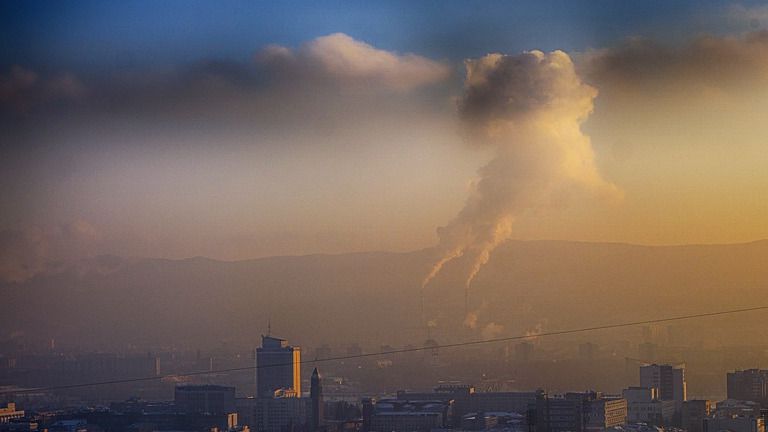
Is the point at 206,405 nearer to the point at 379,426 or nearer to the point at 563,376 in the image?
the point at 379,426

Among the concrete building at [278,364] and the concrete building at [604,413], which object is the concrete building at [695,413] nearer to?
the concrete building at [604,413]

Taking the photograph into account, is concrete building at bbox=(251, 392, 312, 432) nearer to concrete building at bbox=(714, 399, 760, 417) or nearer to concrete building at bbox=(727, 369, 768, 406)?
concrete building at bbox=(714, 399, 760, 417)

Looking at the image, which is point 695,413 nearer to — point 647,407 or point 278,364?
point 647,407

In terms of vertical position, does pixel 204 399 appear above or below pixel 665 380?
below

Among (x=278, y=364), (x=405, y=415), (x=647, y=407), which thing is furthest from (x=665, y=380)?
(x=278, y=364)

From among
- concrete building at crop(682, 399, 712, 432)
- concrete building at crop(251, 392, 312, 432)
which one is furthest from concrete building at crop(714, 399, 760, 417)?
concrete building at crop(251, 392, 312, 432)

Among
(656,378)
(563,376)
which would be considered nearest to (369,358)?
(563,376)

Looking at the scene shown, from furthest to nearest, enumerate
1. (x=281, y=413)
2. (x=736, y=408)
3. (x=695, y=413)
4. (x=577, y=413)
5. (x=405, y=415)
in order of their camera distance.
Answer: (x=281, y=413)
(x=405, y=415)
(x=695, y=413)
(x=736, y=408)
(x=577, y=413)

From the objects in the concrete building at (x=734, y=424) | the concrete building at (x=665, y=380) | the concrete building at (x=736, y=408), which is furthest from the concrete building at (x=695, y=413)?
the concrete building at (x=665, y=380)
